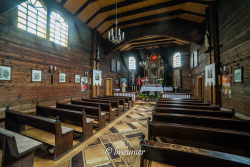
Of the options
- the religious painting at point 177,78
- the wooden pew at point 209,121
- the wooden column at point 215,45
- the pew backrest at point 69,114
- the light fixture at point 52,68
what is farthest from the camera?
the religious painting at point 177,78

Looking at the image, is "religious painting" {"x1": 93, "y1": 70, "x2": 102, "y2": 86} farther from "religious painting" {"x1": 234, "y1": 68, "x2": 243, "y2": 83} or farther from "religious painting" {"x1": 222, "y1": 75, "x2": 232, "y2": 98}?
"religious painting" {"x1": 234, "y1": 68, "x2": 243, "y2": 83}

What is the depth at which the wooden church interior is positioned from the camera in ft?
5.19

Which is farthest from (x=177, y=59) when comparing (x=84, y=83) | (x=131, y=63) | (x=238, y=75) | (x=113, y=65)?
(x=84, y=83)

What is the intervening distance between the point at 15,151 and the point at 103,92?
8.03 m

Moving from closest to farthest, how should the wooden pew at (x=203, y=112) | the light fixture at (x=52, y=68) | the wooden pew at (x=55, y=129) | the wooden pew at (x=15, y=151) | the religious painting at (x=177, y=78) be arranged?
the wooden pew at (x=15, y=151)
the wooden pew at (x=55, y=129)
the wooden pew at (x=203, y=112)
the light fixture at (x=52, y=68)
the religious painting at (x=177, y=78)

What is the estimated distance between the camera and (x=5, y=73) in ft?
11.4

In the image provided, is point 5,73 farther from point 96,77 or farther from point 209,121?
point 209,121

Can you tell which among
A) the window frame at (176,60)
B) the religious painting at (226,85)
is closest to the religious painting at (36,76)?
the religious painting at (226,85)

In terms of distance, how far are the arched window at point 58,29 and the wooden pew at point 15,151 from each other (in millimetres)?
4898

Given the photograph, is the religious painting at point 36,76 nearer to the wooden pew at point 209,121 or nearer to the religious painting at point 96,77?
the religious painting at point 96,77

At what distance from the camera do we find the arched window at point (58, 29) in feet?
17.1

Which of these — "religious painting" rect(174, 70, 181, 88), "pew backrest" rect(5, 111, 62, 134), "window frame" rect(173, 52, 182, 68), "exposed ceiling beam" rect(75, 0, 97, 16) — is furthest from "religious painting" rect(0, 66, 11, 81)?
"window frame" rect(173, 52, 182, 68)

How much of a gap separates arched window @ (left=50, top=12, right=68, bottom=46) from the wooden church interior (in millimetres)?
45

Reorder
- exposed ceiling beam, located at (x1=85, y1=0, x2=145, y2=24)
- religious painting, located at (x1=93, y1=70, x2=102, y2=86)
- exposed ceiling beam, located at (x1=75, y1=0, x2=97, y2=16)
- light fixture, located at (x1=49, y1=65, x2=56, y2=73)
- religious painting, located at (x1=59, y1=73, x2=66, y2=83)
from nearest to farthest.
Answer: light fixture, located at (x1=49, y1=65, x2=56, y2=73)
religious painting, located at (x1=59, y1=73, x2=66, y2=83)
exposed ceiling beam, located at (x1=75, y1=0, x2=97, y2=16)
exposed ceiling beam, located at (x1=85, y1=0, x2=145, y2=24)
religious painting, located at (x1=93, y1=70, x2=102, y2=86)
